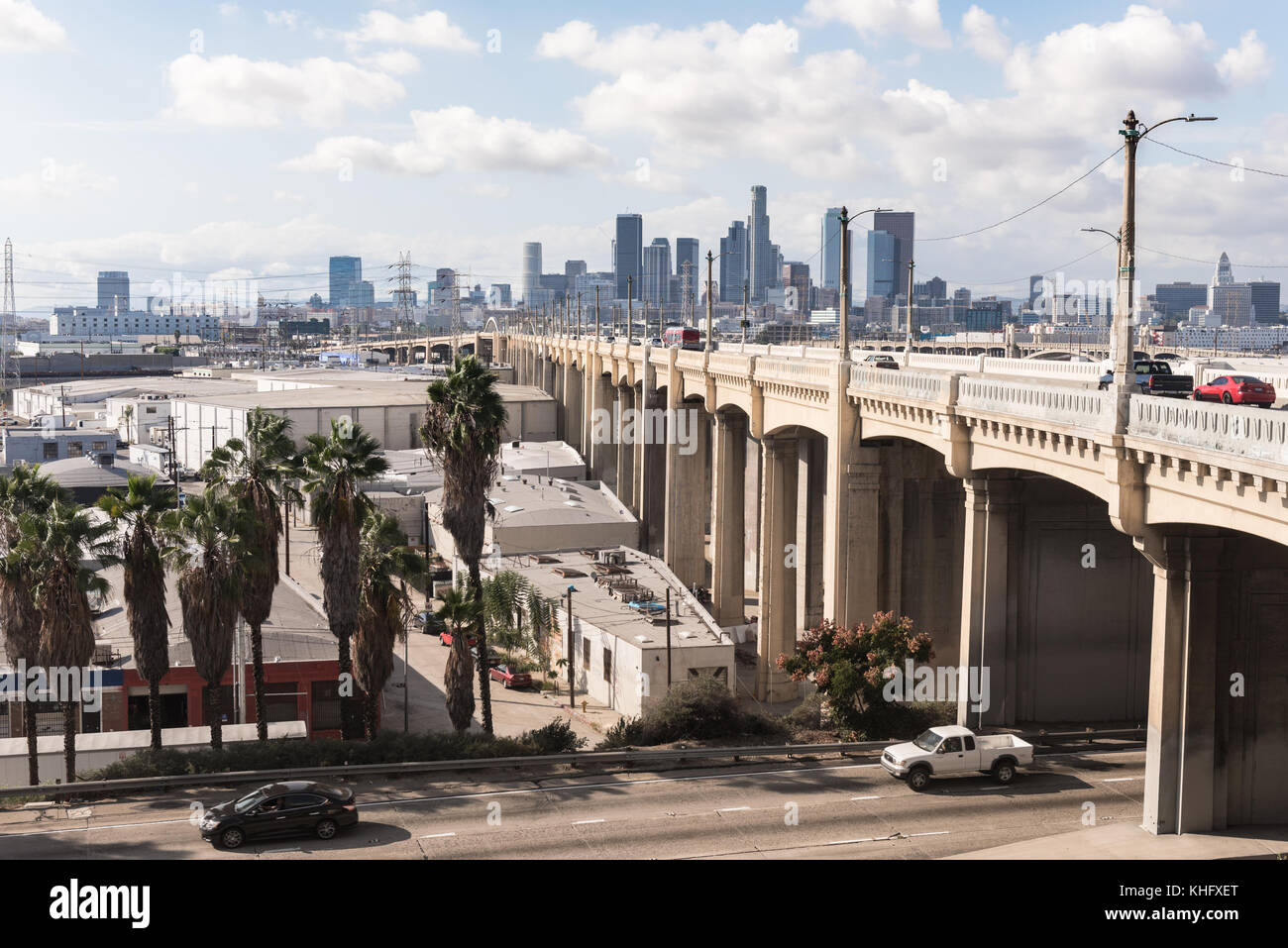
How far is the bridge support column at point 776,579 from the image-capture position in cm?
5662

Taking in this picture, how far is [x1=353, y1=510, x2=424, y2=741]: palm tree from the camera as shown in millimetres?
35531

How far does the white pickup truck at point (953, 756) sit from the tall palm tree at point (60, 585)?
2114 cm

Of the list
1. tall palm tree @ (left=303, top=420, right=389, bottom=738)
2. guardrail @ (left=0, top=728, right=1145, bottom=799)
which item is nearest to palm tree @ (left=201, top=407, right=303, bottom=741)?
tall palm tree @ (left=303, top=420, right=389, bottom=738)

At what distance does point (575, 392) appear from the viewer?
137 metres

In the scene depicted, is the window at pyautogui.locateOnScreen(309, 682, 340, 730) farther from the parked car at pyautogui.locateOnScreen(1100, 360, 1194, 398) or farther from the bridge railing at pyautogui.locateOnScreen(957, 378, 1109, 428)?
the parked car at pyautogui.locateOnScreen(1100, 360, 1194, 398)

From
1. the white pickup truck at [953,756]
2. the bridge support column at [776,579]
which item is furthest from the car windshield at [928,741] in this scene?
the bridge support column at [776,579]

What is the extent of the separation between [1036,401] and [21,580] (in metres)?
26.7

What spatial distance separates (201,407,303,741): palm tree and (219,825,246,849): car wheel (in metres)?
9.97

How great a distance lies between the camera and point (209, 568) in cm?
3241

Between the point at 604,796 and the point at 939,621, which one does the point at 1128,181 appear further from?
the point at 939,621

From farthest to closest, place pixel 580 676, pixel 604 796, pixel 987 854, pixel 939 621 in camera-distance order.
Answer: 1. pixel 580 676
2. pixel 939 621
3. pixel 604 796
4. pixel 987 854

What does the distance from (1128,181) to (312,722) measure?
31.4 m

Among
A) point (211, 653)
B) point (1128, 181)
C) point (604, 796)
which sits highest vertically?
point (1128, 181)

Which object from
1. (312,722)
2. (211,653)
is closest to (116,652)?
(312,722)
